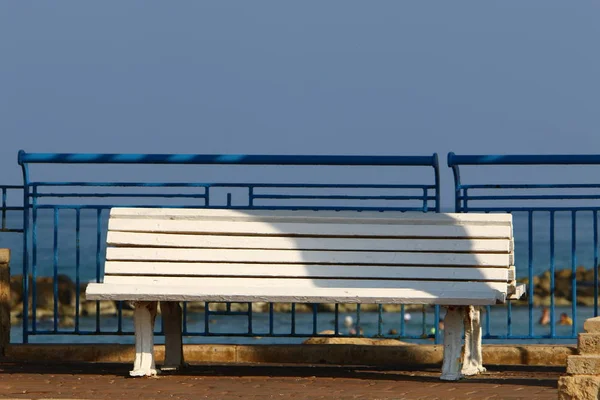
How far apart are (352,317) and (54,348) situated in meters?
36.3

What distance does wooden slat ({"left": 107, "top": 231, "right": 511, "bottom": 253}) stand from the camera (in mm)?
9141

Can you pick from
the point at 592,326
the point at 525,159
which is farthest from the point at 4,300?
the point at 592,326

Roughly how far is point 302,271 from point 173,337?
1287mm

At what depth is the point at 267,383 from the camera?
8898 mm

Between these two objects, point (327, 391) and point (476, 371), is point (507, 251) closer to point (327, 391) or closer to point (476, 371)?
point (476, 371)

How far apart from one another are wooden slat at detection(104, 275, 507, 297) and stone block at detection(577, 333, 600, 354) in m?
1.61

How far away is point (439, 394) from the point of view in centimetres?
820

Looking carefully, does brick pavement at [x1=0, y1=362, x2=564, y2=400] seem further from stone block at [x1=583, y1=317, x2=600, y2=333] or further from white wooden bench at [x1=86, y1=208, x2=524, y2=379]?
stone block at [x1=583, y1=317, x2=600, y2=333]

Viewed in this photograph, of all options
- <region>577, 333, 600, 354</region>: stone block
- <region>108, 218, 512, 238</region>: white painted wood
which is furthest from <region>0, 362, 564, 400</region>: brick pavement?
<region>108, 218, 512, 238</region>: white painted wood

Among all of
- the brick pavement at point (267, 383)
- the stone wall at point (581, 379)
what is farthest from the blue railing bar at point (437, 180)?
the stone wall at point (581, 379)

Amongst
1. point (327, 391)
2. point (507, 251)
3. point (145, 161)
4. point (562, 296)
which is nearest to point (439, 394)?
point (327, 391)

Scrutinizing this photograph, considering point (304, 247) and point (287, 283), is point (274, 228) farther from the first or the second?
point (287, 283)

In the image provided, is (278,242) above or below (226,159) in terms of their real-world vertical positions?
below

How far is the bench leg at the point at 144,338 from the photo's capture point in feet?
30.0
